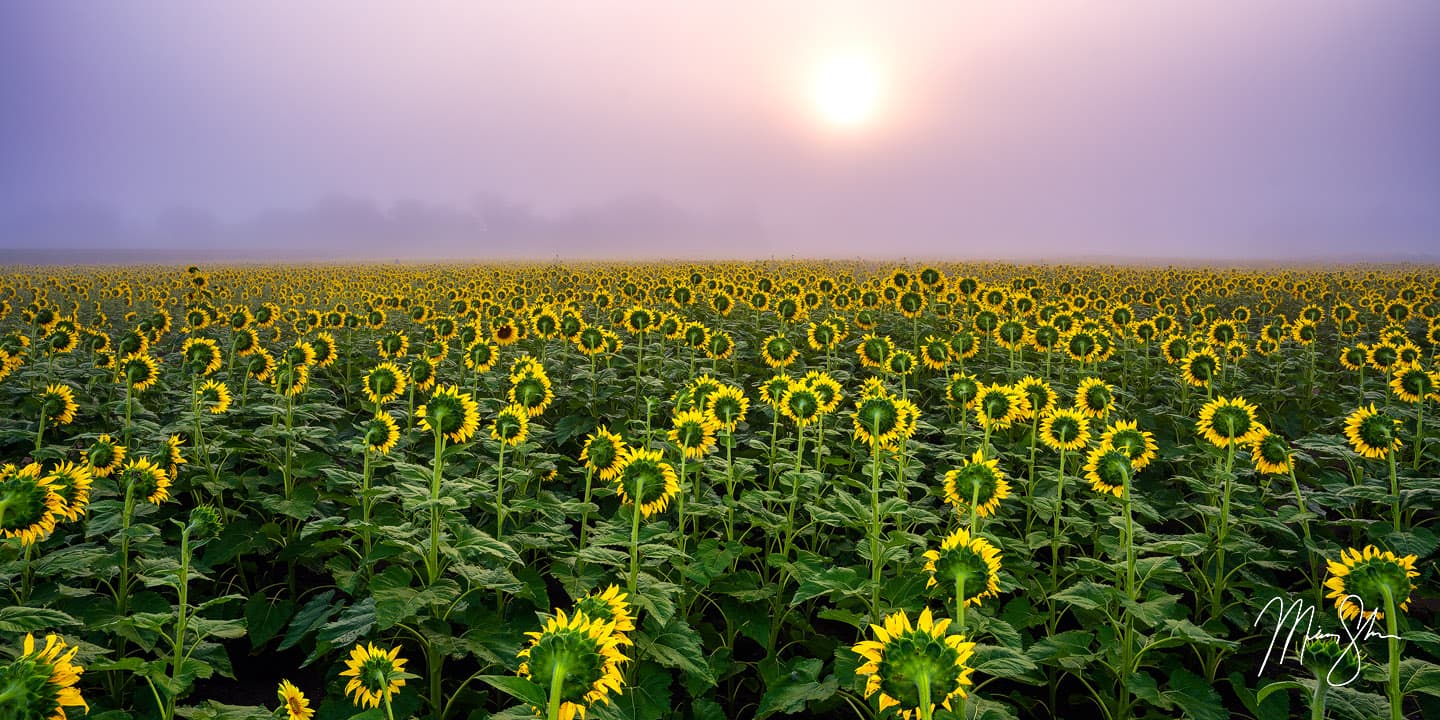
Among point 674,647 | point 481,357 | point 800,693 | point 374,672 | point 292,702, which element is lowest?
point 800,693

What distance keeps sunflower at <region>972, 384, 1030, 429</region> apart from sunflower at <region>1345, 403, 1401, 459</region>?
6.83 ft

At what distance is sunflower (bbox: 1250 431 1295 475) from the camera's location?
183 inches

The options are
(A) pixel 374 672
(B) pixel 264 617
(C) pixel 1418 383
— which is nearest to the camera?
(A) pixel 374 672

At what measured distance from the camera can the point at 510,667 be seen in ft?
10.1

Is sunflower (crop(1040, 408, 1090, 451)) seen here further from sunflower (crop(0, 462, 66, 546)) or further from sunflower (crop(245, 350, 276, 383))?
sunflower (crop(245, 350, 276, 383))

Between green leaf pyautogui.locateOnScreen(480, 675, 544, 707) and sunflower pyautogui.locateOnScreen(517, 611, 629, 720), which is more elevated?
sunflower pyautogui.locateOnScreen(517, 611, 629, 720)

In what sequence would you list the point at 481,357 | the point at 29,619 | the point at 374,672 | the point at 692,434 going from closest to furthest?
1. the point at 374,672
2. the point at 29,619
3. the point at 692,434
4. the point at 481,357

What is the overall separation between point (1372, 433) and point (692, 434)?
4.56 metres

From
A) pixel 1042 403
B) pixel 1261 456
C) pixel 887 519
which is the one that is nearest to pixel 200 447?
pixel 887 519

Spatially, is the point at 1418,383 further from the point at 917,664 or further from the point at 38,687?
the point at 38,687

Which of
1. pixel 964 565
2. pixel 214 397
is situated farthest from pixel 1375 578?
pixel 214 397

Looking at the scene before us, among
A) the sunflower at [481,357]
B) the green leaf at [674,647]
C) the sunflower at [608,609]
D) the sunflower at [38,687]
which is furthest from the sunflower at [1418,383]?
the sunflower at [481,357]

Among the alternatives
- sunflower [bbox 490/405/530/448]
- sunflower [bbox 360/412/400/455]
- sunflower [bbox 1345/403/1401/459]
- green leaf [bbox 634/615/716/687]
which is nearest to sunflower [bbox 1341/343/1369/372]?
sunflower [bbox 1345/403/1401/459]

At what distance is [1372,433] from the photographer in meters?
4.62
